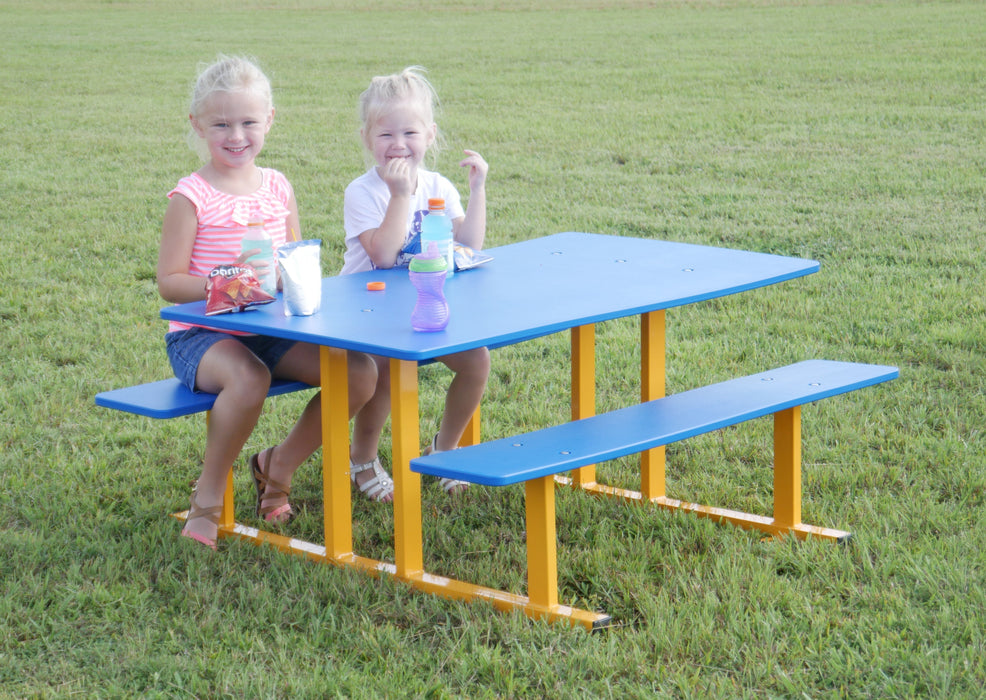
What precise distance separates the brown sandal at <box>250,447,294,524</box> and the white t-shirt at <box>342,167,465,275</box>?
70 cm

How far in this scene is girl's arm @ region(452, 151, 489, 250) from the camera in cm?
394

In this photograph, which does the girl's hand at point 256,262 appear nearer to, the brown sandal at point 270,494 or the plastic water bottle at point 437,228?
the plastic water bottle at point 437,228

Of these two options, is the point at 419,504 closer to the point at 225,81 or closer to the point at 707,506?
the point at 707,506

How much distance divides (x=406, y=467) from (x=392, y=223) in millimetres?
866

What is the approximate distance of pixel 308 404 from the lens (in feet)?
12.5

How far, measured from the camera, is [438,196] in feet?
13.4

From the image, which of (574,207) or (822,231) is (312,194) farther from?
(822,231)

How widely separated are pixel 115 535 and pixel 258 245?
1037mm

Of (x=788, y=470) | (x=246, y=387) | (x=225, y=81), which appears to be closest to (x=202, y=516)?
(x=246, y=387)

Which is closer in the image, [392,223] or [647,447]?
[647,447]

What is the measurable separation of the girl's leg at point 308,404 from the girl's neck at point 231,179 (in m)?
0.54

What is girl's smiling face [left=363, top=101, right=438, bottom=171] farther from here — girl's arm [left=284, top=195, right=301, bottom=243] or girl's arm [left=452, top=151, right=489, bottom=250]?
girl's arm [left=284, top=195, right=301, bottom=243]

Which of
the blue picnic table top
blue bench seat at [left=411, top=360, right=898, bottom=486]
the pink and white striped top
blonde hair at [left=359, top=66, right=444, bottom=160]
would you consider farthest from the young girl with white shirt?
blue bench seat at [left=411, top=360, right=898, bottom=486]

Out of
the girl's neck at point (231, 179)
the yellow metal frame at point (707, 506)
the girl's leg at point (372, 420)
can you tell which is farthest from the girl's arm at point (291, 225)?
the yellow metal frame at point (707, 506)
